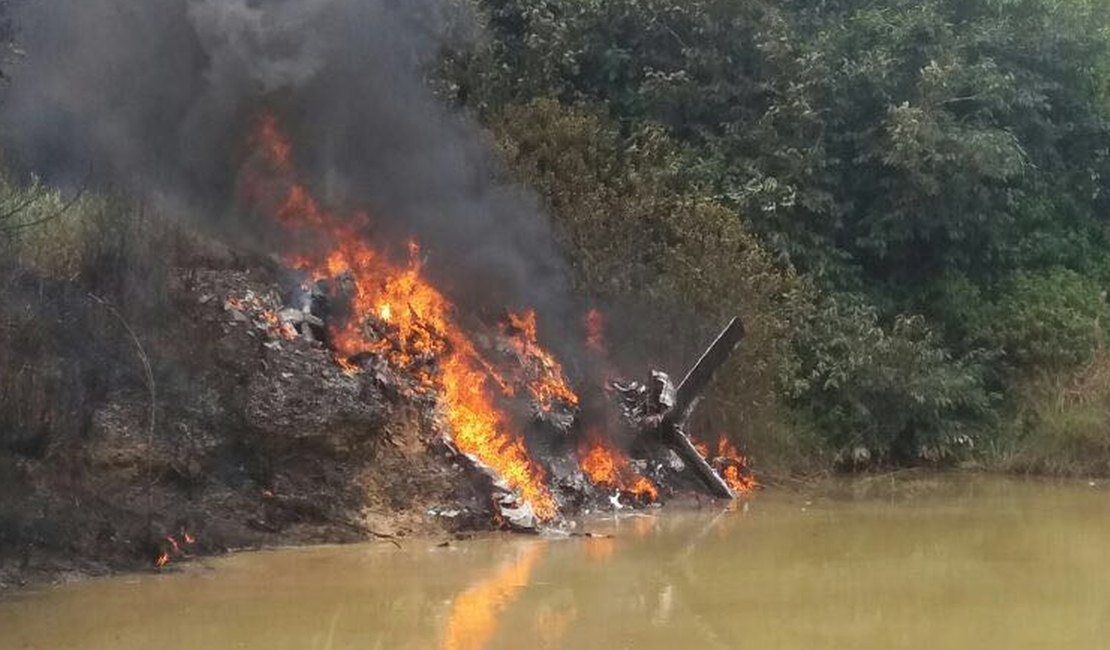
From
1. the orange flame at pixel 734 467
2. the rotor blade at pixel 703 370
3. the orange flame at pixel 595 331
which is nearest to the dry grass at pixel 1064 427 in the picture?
the orange flame at pixel 734 467

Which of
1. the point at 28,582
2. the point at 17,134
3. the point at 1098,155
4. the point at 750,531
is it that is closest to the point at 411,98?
the point at 17,134

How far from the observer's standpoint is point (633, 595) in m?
9.00

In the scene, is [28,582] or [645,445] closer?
[28,582]

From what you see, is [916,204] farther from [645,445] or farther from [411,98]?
[411,98]

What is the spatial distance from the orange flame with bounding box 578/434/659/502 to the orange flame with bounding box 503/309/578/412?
1.68 feet

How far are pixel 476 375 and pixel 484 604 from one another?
4.60 metres

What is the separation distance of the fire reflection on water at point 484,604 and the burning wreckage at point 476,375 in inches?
67.7

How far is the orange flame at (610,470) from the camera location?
13.4m

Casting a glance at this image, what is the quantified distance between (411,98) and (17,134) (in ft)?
13.6

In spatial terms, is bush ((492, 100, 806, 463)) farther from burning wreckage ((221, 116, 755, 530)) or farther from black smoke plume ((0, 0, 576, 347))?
black smoke plume ((0, 0, 576, 347))

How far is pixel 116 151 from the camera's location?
1257cm

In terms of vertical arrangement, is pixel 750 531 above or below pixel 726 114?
below

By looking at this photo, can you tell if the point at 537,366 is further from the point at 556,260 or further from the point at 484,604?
the point at 484,604

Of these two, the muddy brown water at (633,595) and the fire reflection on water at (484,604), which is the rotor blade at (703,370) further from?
the fire reflection on water at (484,604)
